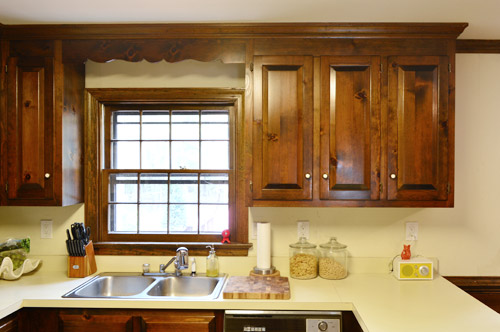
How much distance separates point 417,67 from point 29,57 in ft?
7.54

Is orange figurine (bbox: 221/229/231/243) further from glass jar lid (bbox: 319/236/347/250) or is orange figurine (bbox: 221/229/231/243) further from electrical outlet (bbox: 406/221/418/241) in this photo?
electrical outlet (bbox: 406/221/418/241)

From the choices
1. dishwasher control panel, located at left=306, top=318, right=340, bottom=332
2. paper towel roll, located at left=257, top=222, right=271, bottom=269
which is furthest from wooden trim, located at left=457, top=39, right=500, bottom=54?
dishwasher control panel, located at left=306, top=318, right=340, bottom=332

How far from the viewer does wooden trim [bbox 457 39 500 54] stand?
2625 millimetres

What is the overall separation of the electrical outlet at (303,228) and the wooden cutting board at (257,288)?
1.17ft

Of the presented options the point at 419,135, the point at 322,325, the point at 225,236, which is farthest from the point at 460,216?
the point at 225,236

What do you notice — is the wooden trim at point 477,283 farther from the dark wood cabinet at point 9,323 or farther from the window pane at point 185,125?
the dark wood cabinet at point 9,323

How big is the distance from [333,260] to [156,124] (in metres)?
1.50

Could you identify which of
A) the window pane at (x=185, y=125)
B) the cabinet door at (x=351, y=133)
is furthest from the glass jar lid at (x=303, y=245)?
the window pane at (x=185, y=125)

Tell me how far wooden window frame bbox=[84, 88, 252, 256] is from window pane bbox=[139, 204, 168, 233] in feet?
0.24

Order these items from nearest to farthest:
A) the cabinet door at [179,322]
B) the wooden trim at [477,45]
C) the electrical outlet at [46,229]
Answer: the cabinet door at [179,322]
the wooden trim at [477,45]
the electrical outlet at [46,229]

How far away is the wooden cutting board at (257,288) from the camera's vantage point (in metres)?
2.12

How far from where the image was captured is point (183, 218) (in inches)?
110

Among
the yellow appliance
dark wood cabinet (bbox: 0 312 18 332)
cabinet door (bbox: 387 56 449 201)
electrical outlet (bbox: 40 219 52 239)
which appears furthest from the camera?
electrical outlet (bbox: 40 219 52 239)

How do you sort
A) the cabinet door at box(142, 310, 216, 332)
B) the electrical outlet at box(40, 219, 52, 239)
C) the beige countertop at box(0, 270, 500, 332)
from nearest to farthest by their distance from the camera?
the beige countertop at box(0, 270, 500, 332) → the cabinet door at box(142, 310, 216, 332) → the electrical outlet at box(40, 219, 52, 239)
